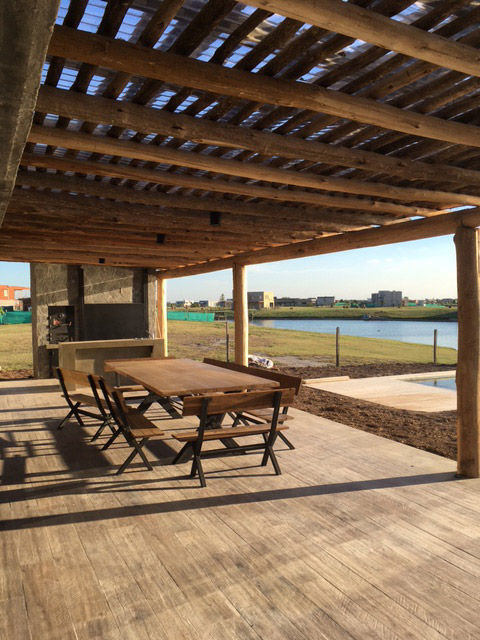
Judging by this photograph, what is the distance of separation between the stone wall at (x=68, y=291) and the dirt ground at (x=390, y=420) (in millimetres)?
5452

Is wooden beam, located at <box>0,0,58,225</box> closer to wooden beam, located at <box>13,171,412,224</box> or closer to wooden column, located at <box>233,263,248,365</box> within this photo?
wooden beam, located at <box>13,171,412,224</box>

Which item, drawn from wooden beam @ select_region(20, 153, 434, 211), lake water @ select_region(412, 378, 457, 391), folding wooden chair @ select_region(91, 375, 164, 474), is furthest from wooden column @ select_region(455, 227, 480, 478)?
lake water @ select_region(412, 378, 457, 391)

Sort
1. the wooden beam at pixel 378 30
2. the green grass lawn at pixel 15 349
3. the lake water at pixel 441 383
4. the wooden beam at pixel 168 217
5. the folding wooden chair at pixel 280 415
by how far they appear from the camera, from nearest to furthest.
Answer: the wooden beam at pixel 378 30 → the wooden beam at pixel 168 217 → the folding wooden chair at pixel 280 415 → the lake water at pixel 441 383 → the green grass lawn at pixel 15 349

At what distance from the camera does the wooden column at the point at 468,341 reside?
187 inches

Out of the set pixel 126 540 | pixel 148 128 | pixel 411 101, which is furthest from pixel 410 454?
pixel 148 128

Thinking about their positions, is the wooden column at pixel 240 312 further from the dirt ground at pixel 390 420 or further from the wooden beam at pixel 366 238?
the dirt ground at pixel 390 420

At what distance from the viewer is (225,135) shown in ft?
10.8

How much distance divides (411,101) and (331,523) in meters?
2.97

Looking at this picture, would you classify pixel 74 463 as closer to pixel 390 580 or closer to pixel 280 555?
pixel 280 555

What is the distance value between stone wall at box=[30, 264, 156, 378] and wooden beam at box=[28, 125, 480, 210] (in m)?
8.14

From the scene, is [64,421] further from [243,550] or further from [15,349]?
[15,349]

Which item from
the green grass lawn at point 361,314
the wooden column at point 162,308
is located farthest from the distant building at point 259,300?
the wooden column at point 162,308

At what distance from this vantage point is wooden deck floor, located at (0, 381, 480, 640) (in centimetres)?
251

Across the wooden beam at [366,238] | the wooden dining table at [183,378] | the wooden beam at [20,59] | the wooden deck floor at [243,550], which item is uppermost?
the wooden beam at [366,238]
